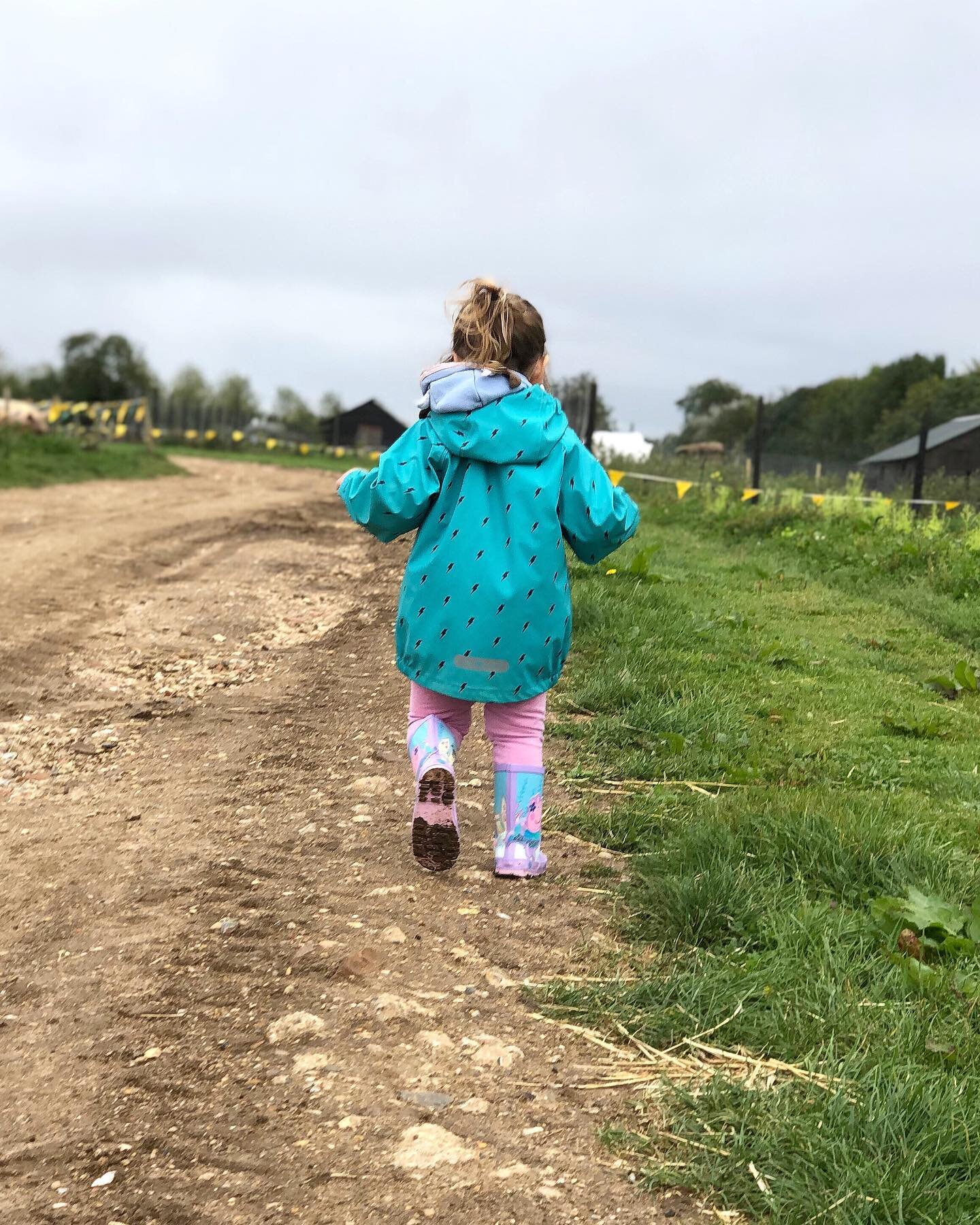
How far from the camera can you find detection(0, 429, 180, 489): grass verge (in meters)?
16.3

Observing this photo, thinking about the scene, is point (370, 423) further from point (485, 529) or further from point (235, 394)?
point (485, 529)

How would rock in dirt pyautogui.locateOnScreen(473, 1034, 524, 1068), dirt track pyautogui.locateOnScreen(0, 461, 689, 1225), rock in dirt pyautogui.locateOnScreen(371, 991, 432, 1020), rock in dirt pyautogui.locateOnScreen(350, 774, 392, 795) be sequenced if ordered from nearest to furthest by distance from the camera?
dirt track pyautogui.locateOnScreen(0, 461, 689, 1225) → rock in dirt pyautogui.locateOnScreen(473, 1034, 524, 1068) → rock in dirt pyautogui.locateOnScreen(371, 991, 432, 1020) → rock in dirt pyautogui.locateOnScreen(350, 774, 392, 795)

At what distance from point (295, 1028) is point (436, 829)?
0.90m

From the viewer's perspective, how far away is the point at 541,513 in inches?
130

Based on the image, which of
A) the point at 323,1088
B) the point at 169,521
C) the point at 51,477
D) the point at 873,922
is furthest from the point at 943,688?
the point at 51,477

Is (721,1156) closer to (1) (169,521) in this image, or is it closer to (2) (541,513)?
(2) (541,513)

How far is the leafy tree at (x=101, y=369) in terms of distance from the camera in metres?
61.8

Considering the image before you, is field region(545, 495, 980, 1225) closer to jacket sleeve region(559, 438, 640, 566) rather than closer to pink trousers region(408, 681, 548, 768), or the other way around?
pink trousers region(408, 681, 548, 768)

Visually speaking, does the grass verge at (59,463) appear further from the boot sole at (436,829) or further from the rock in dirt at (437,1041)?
the rock in dirt at (437,1041)

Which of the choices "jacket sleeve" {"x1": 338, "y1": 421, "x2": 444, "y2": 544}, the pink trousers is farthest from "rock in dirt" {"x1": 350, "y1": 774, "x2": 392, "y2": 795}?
"jacket sleeve" {"x1": 338, "y1": 421, "x2": 444, "y2": 544}

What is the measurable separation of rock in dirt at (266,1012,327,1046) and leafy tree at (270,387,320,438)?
143 feet

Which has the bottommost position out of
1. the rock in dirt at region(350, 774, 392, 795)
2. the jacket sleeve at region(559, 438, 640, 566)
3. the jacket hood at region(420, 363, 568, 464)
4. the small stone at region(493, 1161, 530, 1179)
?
the small stone at region(493, 1161, 530, 1179)

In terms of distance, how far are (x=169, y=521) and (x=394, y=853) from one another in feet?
29.0

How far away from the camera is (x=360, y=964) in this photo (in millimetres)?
2721
